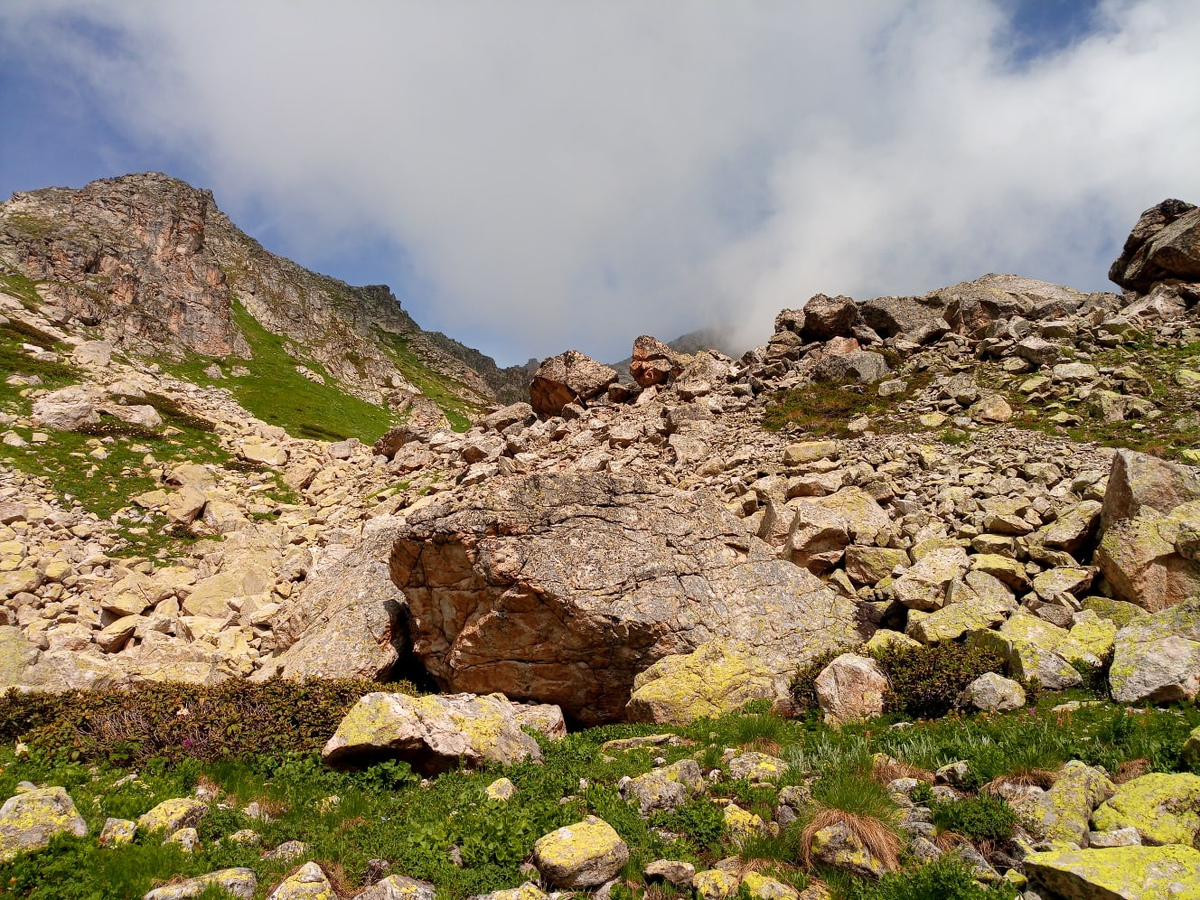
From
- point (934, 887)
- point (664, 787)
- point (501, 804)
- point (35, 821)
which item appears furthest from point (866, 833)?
point (35, 821)

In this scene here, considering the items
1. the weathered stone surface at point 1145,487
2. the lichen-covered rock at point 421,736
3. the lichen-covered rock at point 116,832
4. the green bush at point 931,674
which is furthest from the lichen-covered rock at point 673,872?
the weathered stone surface at point 1145,487

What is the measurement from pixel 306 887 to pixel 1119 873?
850 centimetres

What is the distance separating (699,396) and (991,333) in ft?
57.2

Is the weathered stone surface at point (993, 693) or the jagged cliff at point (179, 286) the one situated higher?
the jagged cliff at point (179, 286)

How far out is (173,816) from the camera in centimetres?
830

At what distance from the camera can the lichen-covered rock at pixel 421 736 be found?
35.5 ft

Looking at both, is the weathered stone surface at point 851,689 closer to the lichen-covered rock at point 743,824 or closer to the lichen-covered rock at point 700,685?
the lichen-covered rock at point 700,685

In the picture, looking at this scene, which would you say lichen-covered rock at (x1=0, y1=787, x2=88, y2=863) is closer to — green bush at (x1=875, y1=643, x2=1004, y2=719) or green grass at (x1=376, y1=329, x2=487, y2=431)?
green bush at (x1=875, y1=643, x2=1004, y2=719)

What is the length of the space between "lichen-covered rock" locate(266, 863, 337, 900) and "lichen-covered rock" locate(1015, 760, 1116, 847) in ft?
27.3

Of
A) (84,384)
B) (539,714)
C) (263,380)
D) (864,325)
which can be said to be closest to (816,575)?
(539,714)

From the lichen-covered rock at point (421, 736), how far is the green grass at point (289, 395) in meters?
60.1

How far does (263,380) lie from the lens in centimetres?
8962

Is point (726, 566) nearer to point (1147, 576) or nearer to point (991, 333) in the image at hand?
point (1147, 576)

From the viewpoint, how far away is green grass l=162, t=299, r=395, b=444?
70.8m
